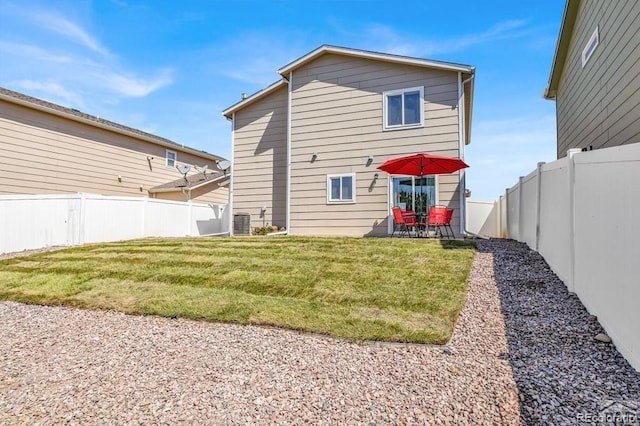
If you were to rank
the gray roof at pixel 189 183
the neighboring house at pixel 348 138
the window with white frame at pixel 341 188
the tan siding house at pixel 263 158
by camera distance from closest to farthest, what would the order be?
1. the neighboring house at pixel 348 138
2. the window with white frame at pixel 341 188
3. the tan siding house at pixel 263 158
4. the gray roof at pixel 189 183

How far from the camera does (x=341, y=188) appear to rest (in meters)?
11.4

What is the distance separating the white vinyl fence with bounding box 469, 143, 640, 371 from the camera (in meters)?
2.75

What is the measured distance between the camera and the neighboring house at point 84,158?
12031 millimetres

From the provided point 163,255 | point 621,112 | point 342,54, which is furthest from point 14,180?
point 621,112

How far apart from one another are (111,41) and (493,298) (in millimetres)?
14825

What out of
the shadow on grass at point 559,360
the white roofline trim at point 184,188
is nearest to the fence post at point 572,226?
the shadow on grass at point 559,360

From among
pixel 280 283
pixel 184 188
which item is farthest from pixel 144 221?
pixel 280 283

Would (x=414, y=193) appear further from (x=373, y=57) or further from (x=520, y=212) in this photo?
(x=373, y=57)

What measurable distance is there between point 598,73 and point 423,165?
396cm

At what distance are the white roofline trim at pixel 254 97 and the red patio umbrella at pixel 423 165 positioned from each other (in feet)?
18.3

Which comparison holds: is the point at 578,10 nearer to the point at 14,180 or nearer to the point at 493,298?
the point at 493,298

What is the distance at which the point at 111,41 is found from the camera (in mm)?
12750

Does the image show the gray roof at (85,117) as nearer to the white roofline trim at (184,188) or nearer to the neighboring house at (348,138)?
the white roofline trim at (184,188)

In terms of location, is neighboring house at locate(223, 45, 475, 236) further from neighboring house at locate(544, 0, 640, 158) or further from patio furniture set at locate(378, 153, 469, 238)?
neighboring house at locate(544, 0, 640, 158)
